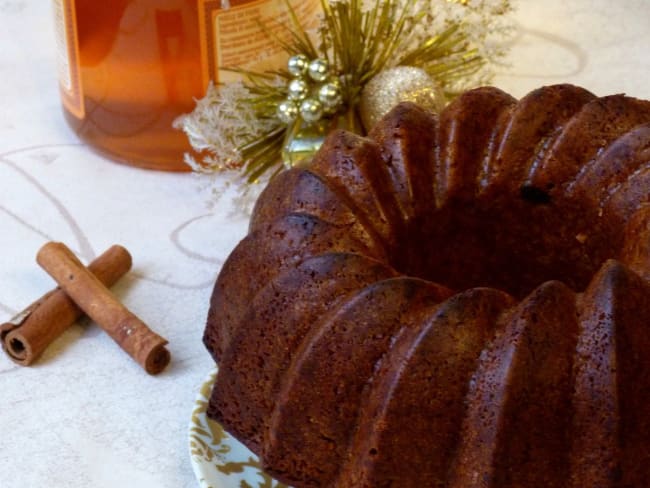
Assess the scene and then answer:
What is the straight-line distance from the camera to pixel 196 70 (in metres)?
1.30

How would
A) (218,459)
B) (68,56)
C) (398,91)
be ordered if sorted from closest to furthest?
(218,459) < (398,91) < (68,56)

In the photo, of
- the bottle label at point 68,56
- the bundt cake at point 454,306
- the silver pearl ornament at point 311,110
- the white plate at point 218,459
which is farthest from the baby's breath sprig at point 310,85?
the white plate at point 218,459

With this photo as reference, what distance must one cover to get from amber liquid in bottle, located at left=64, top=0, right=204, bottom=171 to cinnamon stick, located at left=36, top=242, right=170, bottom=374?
0.21 meters

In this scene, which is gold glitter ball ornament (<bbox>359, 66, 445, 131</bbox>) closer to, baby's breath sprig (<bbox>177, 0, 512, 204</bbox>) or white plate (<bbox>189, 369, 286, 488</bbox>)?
baby's breath sprig (<bbox>177, 0, 512, 204</bbox>)

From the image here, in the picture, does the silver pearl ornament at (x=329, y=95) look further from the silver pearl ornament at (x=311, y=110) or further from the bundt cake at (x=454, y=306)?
the bundt cake at (x=454, y=306)

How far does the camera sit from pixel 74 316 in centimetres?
117

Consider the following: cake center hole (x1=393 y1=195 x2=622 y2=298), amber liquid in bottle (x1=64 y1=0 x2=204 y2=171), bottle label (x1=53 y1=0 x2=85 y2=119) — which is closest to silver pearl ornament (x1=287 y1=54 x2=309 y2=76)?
amber liquid in bottle (x1=64 y1=0 x2=204 y2=171)

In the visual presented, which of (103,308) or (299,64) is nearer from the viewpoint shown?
(103,308)

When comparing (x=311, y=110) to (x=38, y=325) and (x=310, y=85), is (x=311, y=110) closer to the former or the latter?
(x=310, y=85)

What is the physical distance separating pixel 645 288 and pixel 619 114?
0.22 meters

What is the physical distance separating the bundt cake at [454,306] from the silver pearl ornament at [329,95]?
0.91 ft

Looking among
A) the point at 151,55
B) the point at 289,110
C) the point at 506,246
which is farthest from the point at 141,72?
the point at 506,246

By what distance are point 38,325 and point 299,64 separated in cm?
42

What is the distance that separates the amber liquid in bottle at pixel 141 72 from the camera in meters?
1.27
